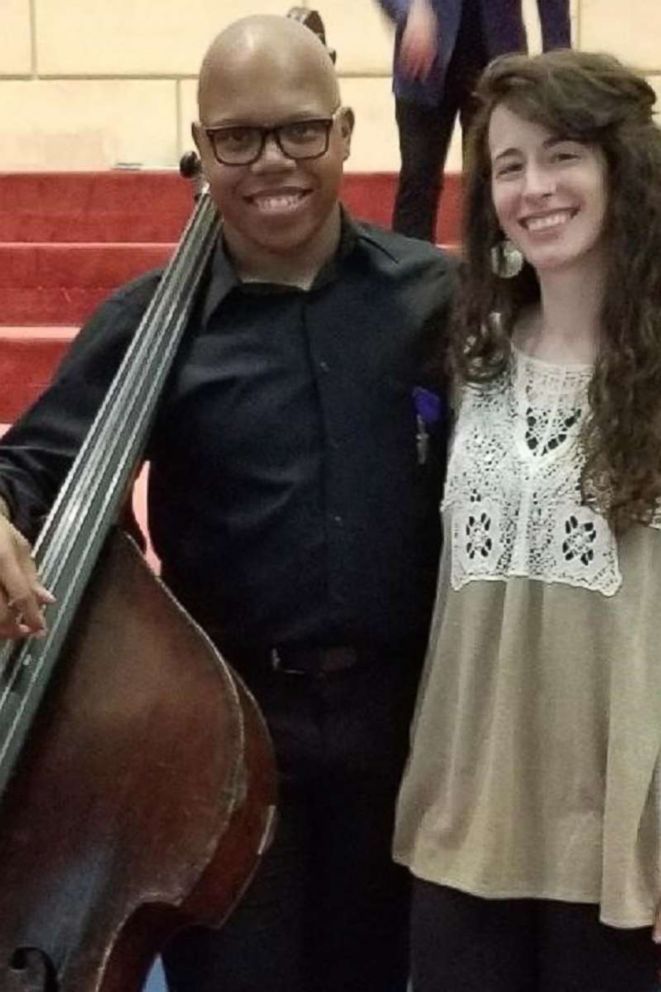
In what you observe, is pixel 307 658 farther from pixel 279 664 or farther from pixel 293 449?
pixel 293 449

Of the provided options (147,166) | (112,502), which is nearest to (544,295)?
(112,502)

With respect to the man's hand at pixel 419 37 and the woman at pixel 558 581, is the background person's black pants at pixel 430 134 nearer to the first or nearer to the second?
the man's hand at pixel 419 37

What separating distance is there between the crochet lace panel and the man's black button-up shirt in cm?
11

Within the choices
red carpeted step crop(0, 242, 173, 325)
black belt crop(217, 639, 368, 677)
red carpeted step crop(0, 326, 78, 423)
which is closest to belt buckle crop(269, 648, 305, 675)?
black belt crop(217, 639, 368, 677)

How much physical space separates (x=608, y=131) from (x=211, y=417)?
16.0 inches

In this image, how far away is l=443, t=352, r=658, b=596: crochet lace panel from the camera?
111cm

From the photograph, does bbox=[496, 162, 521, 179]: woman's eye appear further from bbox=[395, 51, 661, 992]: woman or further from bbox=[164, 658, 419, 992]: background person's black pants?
bbox=[164, 658, 419, 992]: background person's black pants

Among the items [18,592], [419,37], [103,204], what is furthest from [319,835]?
[103,204]

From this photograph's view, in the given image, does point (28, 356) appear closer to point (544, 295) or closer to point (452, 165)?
point (452, 165)

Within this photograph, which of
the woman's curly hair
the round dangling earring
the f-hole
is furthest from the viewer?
the round dangling earring

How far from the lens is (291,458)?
4.13ft

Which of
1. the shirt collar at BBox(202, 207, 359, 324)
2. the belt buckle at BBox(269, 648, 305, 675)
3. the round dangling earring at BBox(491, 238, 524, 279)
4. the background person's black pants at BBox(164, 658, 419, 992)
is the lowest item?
the background person's black pants at BBox(164, 658, 419, 992)

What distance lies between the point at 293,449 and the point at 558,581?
0.90 feet

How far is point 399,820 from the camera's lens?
4.00 ft
